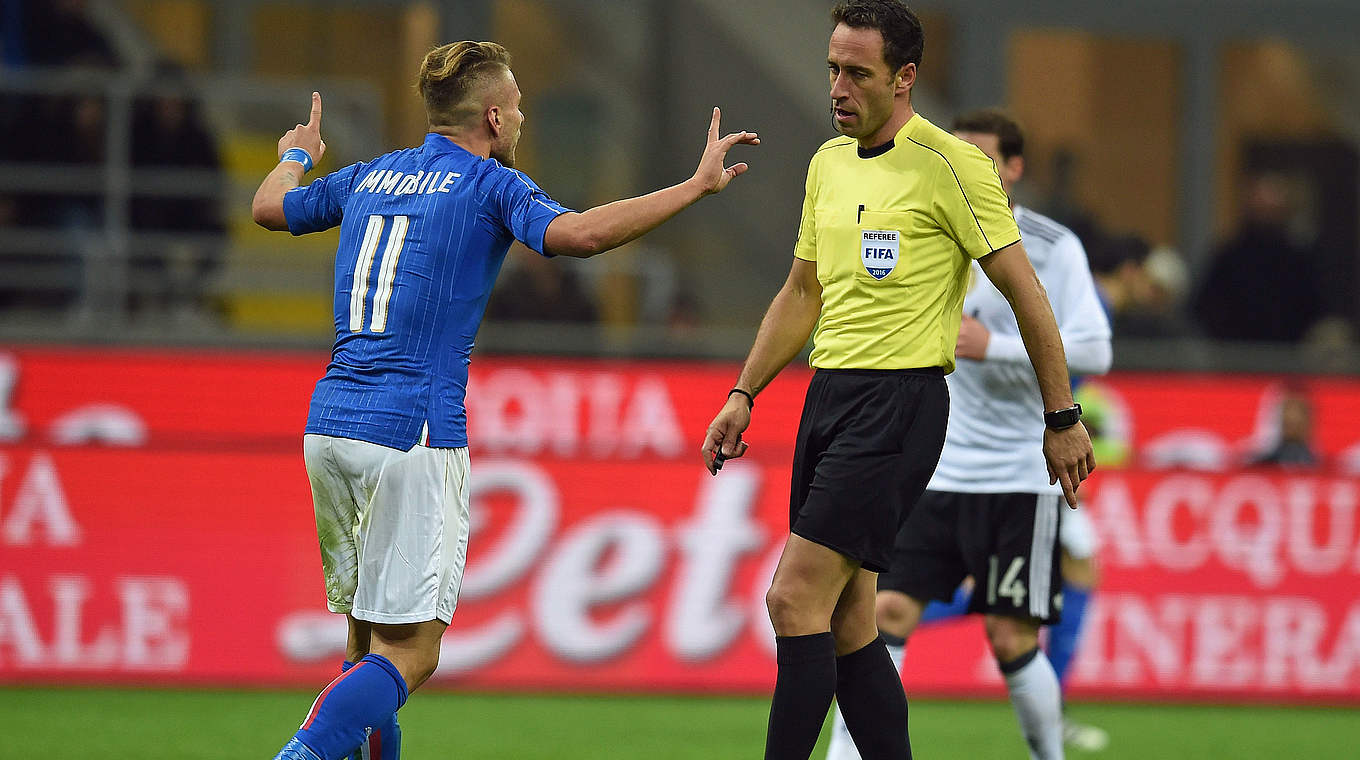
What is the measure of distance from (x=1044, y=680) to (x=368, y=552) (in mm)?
2287

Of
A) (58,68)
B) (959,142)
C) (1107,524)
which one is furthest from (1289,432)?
(58,68)

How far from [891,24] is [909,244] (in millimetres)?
562

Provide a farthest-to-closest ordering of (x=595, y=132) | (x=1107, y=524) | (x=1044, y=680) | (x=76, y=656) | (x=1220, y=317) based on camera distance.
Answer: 1. (x=595, y=132)
2. (x=1220, y=317)
3. (x=1107, y=524)
4. (x=76, y=656)
5. (x=1044, y=680)

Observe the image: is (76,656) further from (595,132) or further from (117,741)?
(595,132)

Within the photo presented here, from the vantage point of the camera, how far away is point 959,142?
4504 millimetres

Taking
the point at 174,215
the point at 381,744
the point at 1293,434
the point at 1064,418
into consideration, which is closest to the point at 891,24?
the point at 1064,418

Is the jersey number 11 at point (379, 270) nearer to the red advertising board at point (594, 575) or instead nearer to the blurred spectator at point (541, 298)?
the red advertising board at point (594, 575)

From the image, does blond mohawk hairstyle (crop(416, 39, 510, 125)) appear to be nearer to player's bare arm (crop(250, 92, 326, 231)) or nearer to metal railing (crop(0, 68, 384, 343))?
player's bare arm (crop(250, 92, 326, 231))

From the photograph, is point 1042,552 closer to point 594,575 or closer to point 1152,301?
point 594,575

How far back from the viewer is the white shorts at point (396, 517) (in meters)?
4.39

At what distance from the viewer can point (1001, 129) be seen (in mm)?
5809

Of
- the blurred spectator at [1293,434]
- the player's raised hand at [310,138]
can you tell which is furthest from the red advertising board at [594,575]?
the player's raised hand at [310,138]

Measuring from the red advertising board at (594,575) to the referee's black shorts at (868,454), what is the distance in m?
4.46

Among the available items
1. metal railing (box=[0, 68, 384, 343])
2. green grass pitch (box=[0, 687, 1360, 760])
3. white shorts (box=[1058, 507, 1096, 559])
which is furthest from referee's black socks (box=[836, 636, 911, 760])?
metal railing (box=[0, 68, 384, 343])
